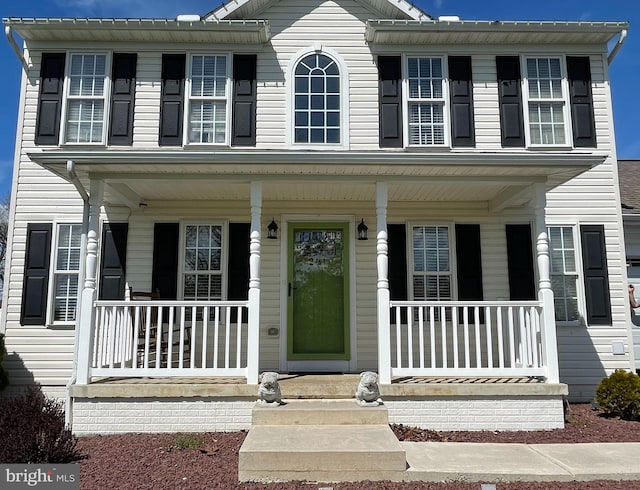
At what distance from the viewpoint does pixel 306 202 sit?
22.9 ft

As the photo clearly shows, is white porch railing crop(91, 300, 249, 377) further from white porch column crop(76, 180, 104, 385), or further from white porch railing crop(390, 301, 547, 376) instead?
white porch railing crop(390, 301, 547, 376)

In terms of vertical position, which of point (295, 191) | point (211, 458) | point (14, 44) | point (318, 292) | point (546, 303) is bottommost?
point (211, 458)

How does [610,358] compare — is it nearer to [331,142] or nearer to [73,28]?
[331,142]

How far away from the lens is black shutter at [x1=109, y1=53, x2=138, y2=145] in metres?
7.20

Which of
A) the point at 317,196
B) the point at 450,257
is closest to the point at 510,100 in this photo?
the point at 450,257

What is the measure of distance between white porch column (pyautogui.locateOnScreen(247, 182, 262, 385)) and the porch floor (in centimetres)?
22

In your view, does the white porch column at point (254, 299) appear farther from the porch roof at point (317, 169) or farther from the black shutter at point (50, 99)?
the black shutter at point (50, 99)

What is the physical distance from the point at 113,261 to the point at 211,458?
143 inches

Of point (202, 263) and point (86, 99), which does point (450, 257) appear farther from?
point (86, 99)

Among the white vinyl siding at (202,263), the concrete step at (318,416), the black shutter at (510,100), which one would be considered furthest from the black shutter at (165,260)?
the black shutter at (510,100)

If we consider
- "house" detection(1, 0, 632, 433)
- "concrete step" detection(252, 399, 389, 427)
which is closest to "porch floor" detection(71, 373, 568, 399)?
"concrete step" detection(252, 399, 389, 427)

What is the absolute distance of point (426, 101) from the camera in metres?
7.35

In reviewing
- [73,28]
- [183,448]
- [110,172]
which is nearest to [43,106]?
[73,28]

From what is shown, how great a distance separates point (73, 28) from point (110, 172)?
3137mm
